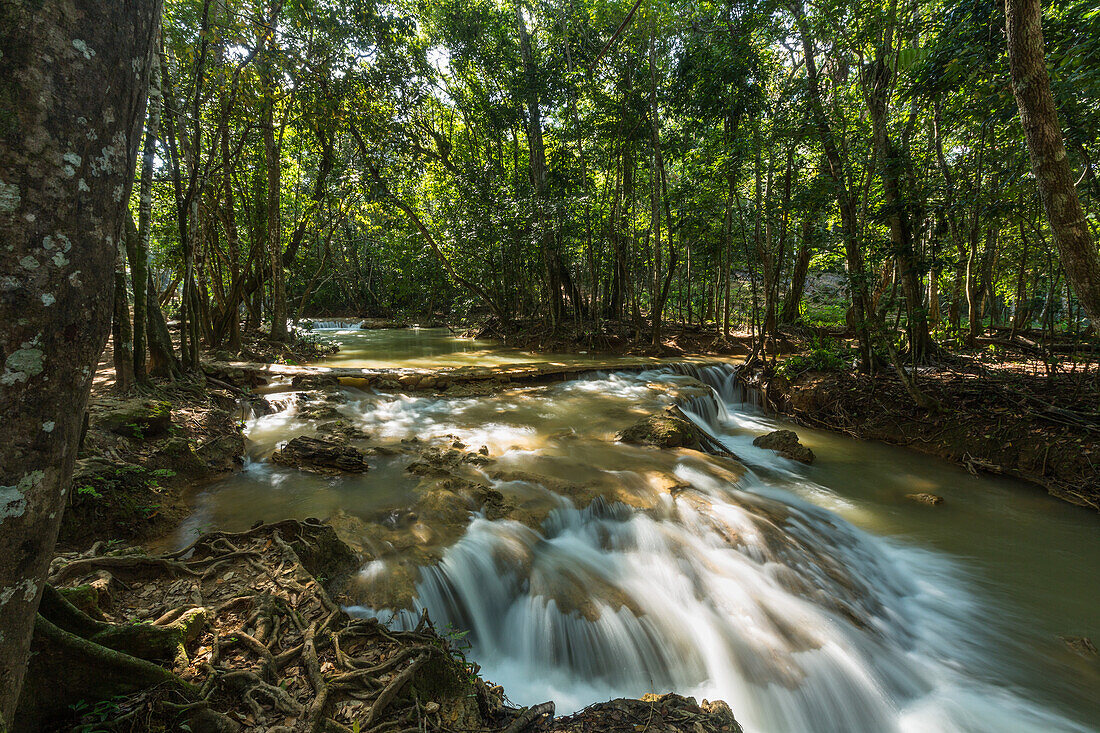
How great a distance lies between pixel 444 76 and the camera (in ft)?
54.1

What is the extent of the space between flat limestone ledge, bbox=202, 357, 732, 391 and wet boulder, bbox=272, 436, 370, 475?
3.50 meters

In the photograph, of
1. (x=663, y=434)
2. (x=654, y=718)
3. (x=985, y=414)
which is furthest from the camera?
(x=985, y=414)

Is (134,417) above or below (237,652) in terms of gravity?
A: above

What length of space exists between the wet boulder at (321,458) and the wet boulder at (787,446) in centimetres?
678

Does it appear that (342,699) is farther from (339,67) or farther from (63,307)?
(339,67)

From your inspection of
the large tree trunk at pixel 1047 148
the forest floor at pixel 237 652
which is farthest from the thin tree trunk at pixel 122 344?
the large tree trunk at pixel 1047 148

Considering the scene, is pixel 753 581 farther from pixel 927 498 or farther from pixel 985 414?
pixel 985 414

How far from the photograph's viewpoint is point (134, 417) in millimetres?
4996

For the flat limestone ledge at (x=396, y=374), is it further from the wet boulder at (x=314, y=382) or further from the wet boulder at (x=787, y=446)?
the wet boulder at (x=787, y=446)

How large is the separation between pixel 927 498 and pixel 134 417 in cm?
1012

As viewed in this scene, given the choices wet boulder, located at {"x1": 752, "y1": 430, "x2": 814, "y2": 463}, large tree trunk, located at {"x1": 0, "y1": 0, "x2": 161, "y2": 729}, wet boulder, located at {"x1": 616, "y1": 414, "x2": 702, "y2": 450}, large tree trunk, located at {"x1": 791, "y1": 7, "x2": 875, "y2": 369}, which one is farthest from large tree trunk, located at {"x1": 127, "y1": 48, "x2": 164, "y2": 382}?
large tree trunk, located at {"x1": 791, "y1": 7, "x2": 875, "y2": 369}

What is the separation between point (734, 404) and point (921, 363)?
395 centimetres

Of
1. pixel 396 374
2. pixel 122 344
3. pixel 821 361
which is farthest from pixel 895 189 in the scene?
pixel 122 344

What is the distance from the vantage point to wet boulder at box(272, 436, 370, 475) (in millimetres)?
5723
